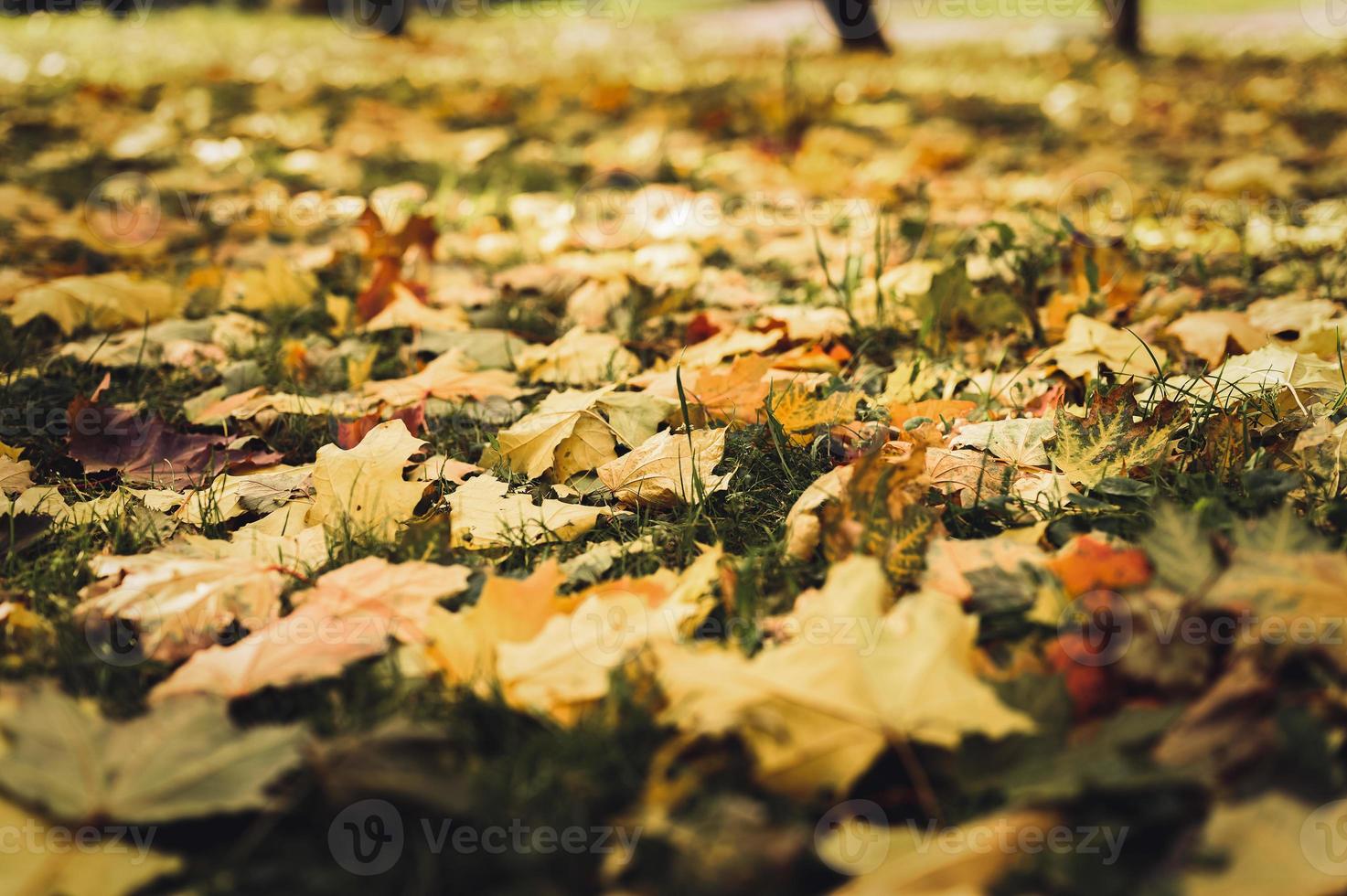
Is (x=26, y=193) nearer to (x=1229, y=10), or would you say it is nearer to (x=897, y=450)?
(x=897, y=450)

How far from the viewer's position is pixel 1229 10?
14227 millimetres

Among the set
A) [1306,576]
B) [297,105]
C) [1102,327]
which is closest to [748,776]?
[1306,576]
